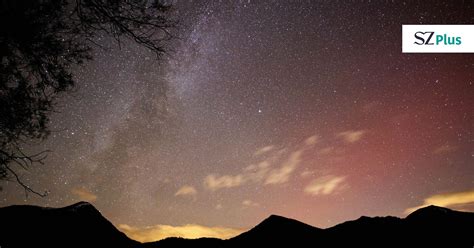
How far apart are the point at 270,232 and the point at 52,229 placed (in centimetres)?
952

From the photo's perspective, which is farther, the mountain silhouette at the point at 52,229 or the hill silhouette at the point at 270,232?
the hill silhouette at the point at 270,232

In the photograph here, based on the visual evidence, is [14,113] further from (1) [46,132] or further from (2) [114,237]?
(2) [114,237]

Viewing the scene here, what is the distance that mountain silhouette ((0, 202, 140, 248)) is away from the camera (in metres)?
10.1

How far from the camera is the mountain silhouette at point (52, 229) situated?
10117mm

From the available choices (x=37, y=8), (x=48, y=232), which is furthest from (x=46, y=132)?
(x=48, y=232)

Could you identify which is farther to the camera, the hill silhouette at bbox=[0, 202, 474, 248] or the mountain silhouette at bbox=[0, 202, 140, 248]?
the hill silhouette at bbox=[0, 202, 474, 248]

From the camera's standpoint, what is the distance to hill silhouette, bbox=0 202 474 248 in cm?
1055

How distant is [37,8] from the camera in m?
6.41

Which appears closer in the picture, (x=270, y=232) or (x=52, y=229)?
(x=52, y=229)

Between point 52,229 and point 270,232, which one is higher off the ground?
point 270,232


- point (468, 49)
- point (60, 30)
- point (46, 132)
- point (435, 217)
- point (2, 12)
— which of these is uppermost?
point (468, 49)

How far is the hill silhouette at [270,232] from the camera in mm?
10555

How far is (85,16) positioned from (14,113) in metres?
2.52

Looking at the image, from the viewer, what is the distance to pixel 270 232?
15.8 meters
